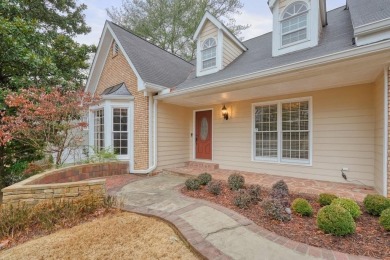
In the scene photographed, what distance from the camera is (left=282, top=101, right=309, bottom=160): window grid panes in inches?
222

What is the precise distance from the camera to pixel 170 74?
27.2ft

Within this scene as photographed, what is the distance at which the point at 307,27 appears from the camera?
5.52 m

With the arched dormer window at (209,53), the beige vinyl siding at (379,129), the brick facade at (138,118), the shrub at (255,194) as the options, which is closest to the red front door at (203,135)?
the arched dormer window at (209,53)

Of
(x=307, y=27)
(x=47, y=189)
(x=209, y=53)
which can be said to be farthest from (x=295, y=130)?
(x=47, y=189)

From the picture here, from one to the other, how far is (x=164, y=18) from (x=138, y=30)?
7.09ft

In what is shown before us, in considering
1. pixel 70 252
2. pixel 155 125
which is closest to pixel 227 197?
pixel 70 252

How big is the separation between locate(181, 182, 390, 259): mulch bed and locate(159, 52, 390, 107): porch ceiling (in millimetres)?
2675

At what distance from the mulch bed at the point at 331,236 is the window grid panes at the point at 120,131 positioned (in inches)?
188

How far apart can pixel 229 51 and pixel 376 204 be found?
6.21 m

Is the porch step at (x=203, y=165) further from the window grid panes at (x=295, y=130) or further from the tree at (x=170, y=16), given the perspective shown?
the tree at (x=170, y=16)

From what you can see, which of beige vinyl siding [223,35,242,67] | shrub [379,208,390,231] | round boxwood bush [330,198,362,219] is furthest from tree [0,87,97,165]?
shrub [379,208,390,231]

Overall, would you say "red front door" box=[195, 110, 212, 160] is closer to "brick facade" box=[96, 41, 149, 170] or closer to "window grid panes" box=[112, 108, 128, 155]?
"brick facade" box=[96, 41, 149, 170]

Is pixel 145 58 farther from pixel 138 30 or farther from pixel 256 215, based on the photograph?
pixel 138 30

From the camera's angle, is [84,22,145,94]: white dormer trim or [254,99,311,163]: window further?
[84,22,145,94]: white dormer trim
